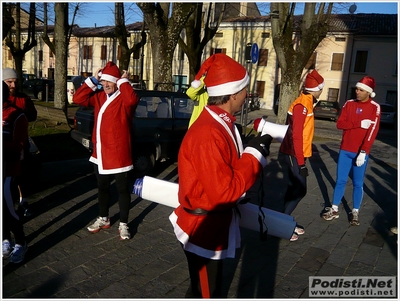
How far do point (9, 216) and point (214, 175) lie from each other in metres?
2.55

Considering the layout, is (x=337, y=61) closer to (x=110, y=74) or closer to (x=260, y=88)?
(x=260, y=88)

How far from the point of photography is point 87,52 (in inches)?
1806

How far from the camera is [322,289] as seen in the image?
3.41m

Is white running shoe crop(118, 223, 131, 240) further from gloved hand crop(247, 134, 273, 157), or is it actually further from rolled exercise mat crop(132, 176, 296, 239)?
gloved hand crop(247, 134, 273, 157)

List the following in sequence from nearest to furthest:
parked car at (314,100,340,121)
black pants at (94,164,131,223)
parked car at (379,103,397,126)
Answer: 1. black pants at (94,164,131,223)
2. parked car at (379,103,397,126)
3. parked car at (314,100,340,121)

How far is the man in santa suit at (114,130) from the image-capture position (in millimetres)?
3953

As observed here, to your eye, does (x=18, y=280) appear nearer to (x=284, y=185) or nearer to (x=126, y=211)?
(x=126, y=211)

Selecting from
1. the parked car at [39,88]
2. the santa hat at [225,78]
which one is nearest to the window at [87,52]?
the parked car at [39,88]

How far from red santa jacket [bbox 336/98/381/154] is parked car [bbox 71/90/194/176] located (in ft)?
12.7

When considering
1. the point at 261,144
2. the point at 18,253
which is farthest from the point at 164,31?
the point at 261,144

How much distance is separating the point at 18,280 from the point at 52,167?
168 inches

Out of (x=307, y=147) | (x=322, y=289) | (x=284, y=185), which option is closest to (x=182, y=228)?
(x=322, y=289)

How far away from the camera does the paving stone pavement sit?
3250 mm

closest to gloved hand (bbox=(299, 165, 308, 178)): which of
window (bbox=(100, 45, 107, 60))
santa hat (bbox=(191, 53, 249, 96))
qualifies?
santa hat (bbox=(191, 53, 249, 96))
